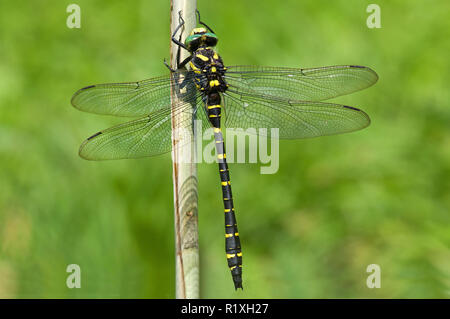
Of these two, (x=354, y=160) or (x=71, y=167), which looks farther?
(x=354, y=160)

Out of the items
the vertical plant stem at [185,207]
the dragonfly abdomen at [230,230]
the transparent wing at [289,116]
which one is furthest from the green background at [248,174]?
the vertical plant stem at [185,207]

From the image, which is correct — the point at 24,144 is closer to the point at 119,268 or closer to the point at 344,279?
the point at 119,268

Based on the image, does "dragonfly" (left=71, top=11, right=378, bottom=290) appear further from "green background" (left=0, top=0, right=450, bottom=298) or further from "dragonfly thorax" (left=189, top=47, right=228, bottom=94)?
"green background" (left=0, top=0, right=450, bottom=298)

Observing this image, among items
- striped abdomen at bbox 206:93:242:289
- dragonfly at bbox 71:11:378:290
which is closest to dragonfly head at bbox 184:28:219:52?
dragonfly at bbox 71:11:378:290

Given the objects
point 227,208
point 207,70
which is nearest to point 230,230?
point 227,208
